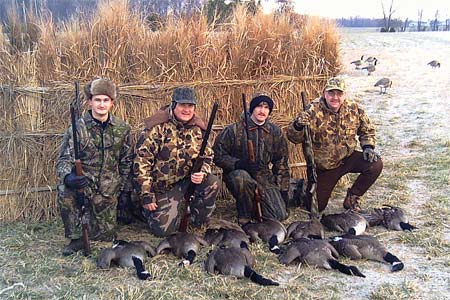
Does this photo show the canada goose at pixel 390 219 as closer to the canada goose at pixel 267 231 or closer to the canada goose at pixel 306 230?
the canada goose at pixel 306 230

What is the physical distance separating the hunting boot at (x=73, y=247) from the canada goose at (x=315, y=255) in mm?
2021

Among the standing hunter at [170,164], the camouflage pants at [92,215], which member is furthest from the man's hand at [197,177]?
the camouflage pants at [92,215]

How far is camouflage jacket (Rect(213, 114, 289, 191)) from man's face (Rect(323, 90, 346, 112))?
0.71m

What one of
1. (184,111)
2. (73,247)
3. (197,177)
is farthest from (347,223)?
(73,247)

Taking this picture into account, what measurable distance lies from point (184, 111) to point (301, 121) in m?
1.49

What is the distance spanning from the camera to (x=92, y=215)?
557 centimetres

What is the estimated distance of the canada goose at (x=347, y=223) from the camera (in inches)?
228

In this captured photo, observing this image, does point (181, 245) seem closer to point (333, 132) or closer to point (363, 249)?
point (363, 249)

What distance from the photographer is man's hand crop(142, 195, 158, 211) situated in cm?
554

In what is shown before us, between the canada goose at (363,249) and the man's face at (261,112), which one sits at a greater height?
the man's face at (261,112)

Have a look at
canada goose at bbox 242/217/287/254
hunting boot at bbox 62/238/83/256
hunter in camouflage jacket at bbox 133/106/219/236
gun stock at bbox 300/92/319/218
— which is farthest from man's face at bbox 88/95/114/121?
gun stock at bbox 300/92/319/218

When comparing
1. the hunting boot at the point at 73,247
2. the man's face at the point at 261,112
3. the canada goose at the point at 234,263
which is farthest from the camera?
the man's face at the point at 261,112

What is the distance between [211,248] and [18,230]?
232cm

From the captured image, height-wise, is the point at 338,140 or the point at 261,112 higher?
the point at 261,112
